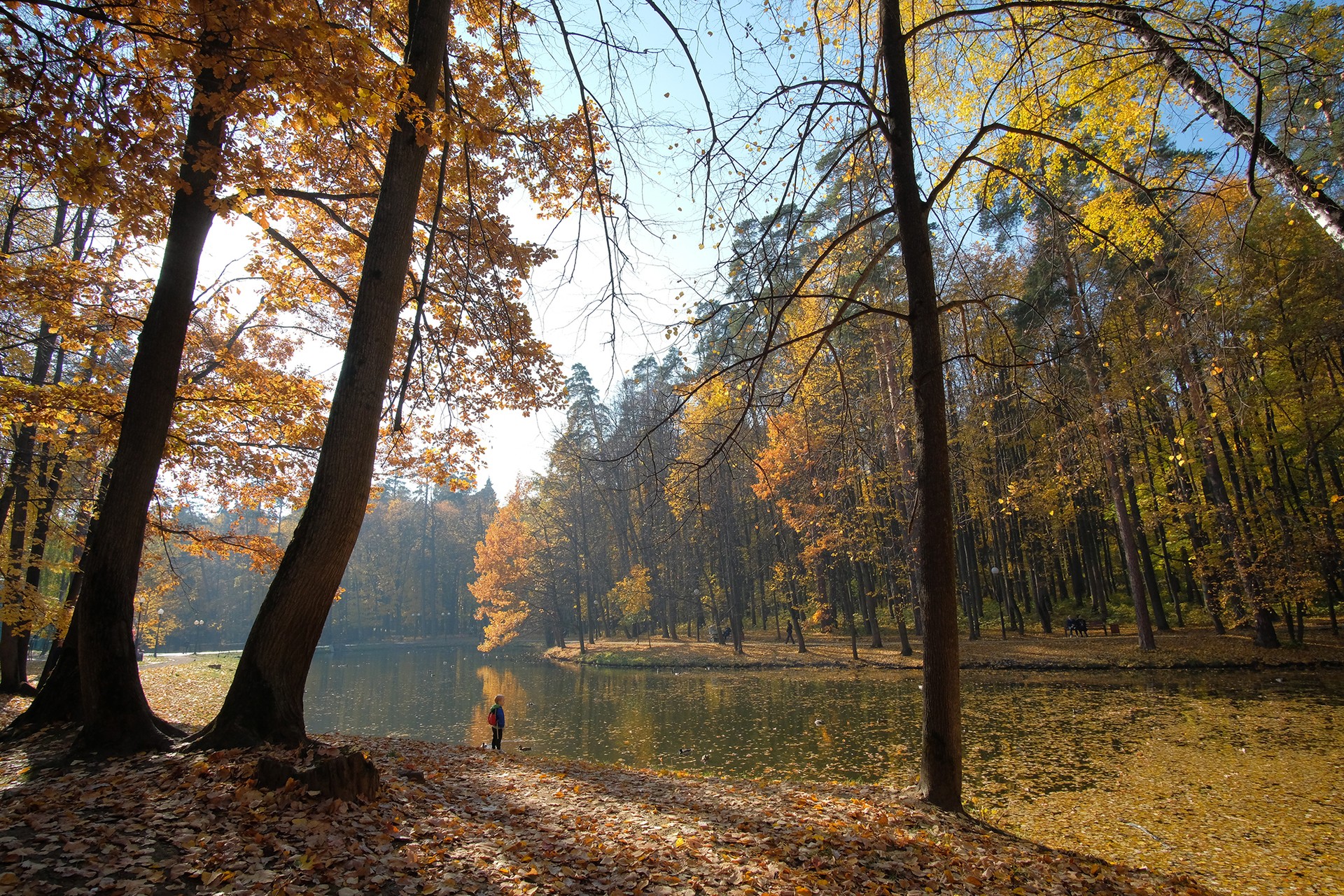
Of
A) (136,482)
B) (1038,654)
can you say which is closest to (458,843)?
(136,482)

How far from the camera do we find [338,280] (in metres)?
9.95

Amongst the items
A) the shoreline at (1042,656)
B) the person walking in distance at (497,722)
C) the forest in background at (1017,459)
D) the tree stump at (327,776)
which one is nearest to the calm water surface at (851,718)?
the shoreline at (1042,656)

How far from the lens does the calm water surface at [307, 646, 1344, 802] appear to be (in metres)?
9.52

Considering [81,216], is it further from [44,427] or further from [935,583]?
[935,583]

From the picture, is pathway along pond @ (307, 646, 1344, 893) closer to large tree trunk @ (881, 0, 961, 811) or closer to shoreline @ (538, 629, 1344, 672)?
shoreline @ (538, 629, 1344, 672)

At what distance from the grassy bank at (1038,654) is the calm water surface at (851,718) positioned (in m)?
0.82

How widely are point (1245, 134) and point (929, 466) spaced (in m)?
3.25

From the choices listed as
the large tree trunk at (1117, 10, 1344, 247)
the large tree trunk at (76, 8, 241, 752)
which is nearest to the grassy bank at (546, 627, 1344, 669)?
the large tree trunk at (1117, 10, 1344, 247)

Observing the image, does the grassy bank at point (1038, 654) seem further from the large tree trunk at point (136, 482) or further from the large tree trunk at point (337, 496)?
the large tree trunk at point (136, 482)

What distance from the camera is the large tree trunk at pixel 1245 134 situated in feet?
14.5

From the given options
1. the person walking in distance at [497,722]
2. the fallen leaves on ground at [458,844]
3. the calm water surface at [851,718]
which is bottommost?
the calm water surface at [851,718]

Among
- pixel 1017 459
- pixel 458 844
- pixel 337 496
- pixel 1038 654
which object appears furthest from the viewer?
pixel 1017 459

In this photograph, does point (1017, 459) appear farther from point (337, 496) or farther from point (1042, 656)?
point (337, 496)

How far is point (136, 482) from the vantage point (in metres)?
5.67
